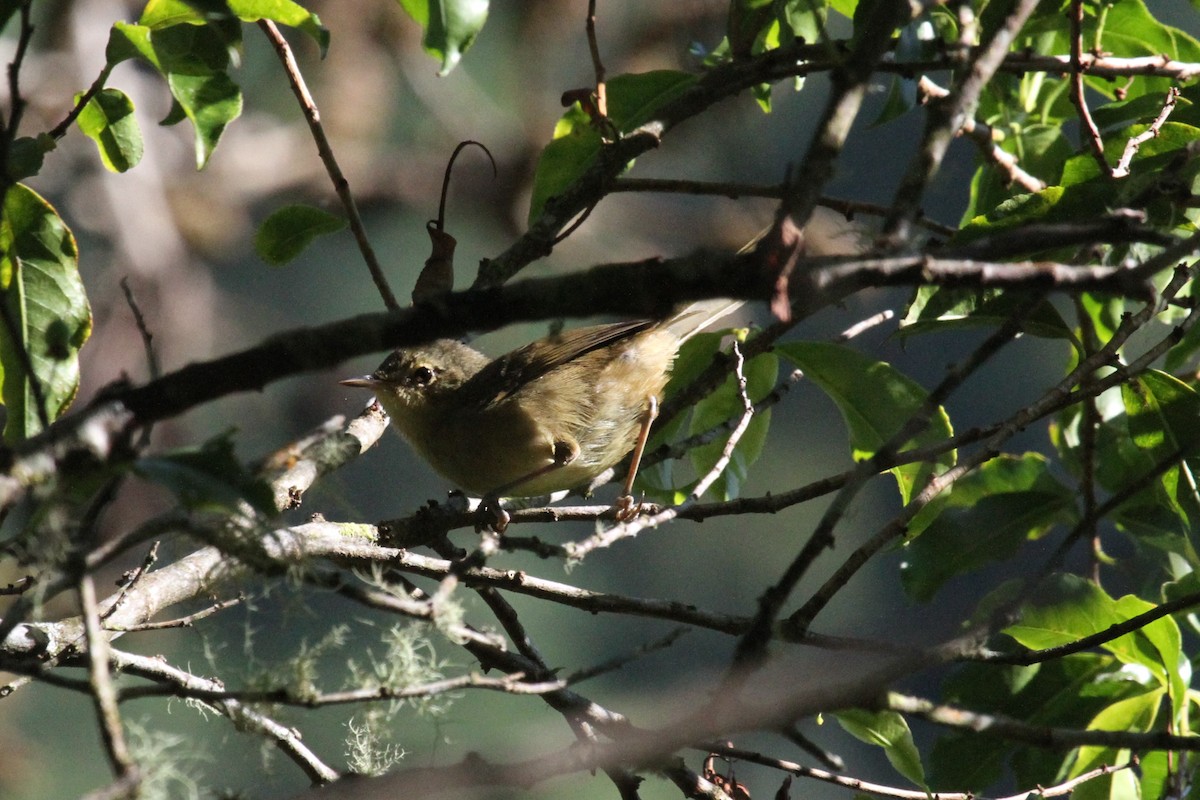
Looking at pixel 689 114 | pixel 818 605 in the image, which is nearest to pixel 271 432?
pixel 689 114

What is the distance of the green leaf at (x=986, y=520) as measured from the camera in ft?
9.98

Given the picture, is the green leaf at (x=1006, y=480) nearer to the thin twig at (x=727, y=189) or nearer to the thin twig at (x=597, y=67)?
the thin twig at (x=727, y=189)

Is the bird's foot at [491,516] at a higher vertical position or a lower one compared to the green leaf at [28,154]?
lower

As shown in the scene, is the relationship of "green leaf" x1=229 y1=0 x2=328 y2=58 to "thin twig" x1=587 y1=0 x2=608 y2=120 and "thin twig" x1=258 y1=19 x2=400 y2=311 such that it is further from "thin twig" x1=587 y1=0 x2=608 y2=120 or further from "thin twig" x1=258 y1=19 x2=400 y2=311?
"thin twig" x1=587 y1=0 x2=608 y2=120

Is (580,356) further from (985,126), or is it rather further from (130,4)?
(130,4)

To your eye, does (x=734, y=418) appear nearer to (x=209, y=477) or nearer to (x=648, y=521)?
(x=648, y=521)

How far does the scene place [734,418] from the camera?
3100 millimetres

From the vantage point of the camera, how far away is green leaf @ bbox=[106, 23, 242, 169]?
2225 millimetres

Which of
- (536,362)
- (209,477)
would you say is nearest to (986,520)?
(536,362)

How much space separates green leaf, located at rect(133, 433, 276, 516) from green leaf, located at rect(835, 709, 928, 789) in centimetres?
149

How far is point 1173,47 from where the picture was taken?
10.4 feet

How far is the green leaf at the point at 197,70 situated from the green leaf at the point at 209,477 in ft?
3.71

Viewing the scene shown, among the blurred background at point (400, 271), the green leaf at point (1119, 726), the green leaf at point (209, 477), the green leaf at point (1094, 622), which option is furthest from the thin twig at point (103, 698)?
the blurred background at point (400, 271)

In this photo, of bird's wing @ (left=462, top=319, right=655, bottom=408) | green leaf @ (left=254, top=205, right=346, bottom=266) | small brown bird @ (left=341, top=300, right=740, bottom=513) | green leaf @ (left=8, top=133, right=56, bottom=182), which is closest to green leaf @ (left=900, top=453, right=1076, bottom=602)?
small brown bird @ (left=341, top=300, right=740, bottom=513)
